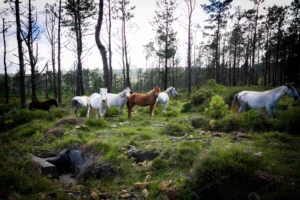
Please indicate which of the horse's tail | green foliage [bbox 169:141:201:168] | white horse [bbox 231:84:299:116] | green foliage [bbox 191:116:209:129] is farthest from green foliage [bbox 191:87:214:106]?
green foliage [bbox 169:141:201:168]

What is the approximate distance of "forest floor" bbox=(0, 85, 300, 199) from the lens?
3.36 metres

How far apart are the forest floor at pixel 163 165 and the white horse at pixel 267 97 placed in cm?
86

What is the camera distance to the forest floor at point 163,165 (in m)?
3.36

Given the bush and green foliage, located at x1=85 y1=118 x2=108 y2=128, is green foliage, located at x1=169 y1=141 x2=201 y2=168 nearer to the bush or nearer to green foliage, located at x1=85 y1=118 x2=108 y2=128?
the bush

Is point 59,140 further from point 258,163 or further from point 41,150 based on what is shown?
point 258,163

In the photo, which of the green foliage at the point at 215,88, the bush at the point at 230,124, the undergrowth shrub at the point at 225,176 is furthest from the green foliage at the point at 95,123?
the green foliage at the point at 215,88

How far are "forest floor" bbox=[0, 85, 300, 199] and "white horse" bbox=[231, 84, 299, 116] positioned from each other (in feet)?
2.83

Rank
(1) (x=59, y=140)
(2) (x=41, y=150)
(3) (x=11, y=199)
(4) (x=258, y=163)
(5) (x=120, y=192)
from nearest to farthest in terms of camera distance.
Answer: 1. (3) (x=11, y=199)
2. (4) (x=258, y=163)
3. (5) (x=120, y=192)
4. (2) (x=41, y=150)
5. (1) (x=59, y=140)

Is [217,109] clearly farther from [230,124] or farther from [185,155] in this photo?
[185,155]

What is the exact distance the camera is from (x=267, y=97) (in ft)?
26.2

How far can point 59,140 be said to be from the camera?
6.78m

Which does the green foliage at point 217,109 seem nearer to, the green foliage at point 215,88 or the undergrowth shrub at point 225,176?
the undergrowth shrub at point 225,176

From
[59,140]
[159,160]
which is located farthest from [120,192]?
[59,140]

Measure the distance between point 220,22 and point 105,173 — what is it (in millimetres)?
27435
